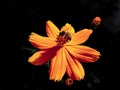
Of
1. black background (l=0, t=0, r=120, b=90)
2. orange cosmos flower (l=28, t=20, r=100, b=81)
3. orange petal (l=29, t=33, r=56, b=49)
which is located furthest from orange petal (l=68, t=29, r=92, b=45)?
black background (l=0, t=0, r=120, b=90)

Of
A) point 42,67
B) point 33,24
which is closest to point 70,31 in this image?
point 42,67

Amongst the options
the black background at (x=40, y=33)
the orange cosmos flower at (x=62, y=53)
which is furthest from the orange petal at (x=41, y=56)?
the black background at (x=40, y=33)

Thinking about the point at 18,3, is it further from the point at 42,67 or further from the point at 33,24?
the point at 42,67

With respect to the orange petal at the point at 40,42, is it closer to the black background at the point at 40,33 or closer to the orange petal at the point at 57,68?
the orange petal at the point at 57,68

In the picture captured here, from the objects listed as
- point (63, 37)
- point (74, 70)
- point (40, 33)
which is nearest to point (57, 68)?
point (74, 70)

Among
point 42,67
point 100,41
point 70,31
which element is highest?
point 100,41

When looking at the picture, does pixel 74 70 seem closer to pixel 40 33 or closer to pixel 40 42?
pixel 40 42
